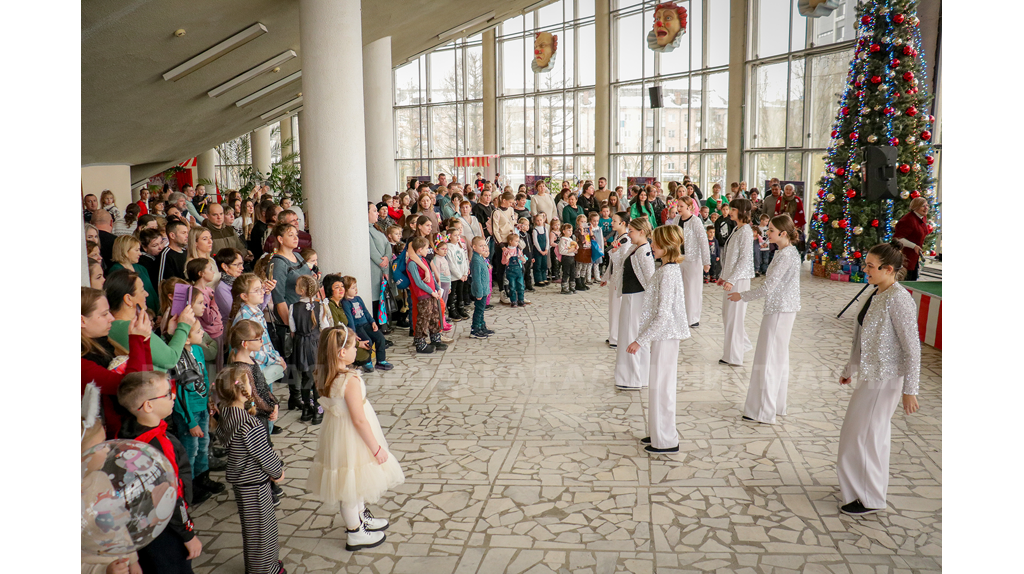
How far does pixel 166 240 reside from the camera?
6855 millimetres

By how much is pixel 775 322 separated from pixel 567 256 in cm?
643

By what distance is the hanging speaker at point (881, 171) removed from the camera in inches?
289

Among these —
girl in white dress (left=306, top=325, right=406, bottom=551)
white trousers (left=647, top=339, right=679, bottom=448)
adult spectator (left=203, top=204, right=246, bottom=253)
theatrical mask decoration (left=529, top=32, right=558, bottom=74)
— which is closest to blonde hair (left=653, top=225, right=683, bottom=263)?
white trousers (left=647, top=339, right=679, bottom=448)

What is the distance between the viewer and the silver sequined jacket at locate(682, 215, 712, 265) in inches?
352

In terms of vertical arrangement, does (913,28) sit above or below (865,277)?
above

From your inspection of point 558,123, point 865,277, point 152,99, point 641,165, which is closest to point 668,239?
point 865,277

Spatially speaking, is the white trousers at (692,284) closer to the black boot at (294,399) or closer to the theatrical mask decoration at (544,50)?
the black boot at (294,399)

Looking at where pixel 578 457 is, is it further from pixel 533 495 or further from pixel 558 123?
pixel 558 123

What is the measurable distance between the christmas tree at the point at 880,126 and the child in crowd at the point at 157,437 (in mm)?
11144

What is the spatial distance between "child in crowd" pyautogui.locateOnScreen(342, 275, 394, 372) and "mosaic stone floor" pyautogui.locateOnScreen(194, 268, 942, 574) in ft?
0.90

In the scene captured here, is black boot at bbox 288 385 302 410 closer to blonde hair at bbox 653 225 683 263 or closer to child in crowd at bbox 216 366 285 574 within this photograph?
child in crowd at bbox 216 366 285 574

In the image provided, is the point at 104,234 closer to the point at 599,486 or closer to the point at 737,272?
the point at 599,486

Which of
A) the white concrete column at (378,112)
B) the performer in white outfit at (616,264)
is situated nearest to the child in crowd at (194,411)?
the performer in white outfit at (616,264)

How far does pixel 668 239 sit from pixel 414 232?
449cm
